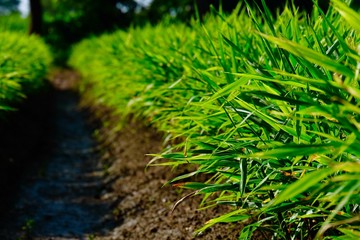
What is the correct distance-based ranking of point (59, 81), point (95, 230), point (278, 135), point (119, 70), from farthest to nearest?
point (59, 81), point (119, 70), point (95, 230), point (278, 135)

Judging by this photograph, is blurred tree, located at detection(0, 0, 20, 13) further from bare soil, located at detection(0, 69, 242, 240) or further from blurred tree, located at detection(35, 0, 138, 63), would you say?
bare soil, located at detection(0, 69, 242, 240)

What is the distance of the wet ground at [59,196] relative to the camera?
129 inches

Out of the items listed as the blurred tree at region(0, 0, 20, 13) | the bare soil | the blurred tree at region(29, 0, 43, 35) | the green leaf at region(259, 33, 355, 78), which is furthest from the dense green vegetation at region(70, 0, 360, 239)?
the blurred tree at region(0, 0, 20, 13)

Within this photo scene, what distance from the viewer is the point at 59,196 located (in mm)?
4016

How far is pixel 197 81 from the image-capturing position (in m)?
3.03

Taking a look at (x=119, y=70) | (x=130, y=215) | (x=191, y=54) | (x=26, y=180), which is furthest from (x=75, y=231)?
(x=119, y=70)

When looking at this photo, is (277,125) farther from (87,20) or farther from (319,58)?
(87,20)

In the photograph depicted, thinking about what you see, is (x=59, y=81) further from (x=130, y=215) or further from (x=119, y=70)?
(x=130, y=215)

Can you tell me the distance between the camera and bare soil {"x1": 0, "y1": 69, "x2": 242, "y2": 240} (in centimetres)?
278

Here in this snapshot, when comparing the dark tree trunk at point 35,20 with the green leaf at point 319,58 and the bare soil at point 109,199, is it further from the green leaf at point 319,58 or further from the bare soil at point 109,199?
the green leaf at point 319,58

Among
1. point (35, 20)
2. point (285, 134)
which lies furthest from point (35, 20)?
point (285, 134)

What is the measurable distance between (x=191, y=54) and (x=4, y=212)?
171 centimetres

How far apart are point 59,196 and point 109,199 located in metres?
0.48

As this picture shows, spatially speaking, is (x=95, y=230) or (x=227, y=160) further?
(x=95, y=230)
